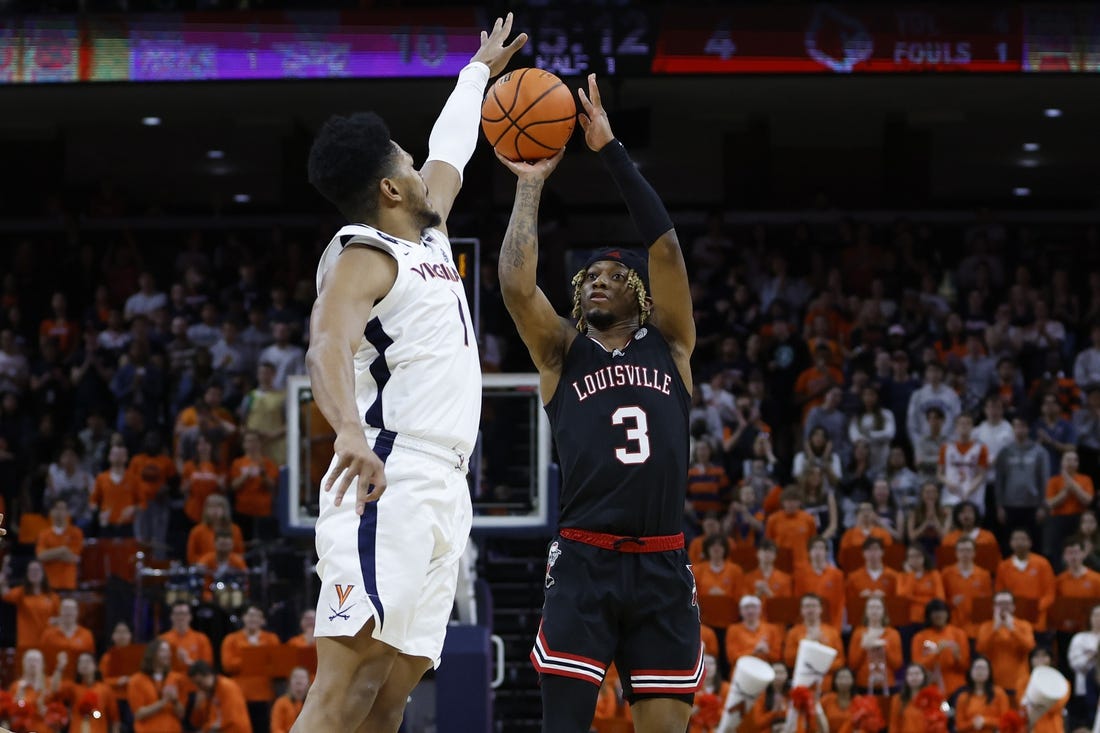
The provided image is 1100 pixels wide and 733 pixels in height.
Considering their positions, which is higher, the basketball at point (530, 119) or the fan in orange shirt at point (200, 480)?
the basketball at point (530, 119)

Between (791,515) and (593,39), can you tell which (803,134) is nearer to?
(593,39)

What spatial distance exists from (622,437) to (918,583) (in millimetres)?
9595

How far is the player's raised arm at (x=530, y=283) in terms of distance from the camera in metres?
5.61

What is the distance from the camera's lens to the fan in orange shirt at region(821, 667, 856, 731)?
13148 mm

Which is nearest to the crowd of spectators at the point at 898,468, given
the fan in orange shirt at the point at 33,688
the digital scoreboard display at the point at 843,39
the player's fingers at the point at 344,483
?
the digital scoreboard display at the point at 843,39

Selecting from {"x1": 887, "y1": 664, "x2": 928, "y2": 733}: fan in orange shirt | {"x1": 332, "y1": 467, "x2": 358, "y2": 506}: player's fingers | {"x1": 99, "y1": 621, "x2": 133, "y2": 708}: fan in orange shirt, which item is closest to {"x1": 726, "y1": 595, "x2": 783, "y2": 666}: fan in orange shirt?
{"x1": 887, "y1": 664, "x2": 928, "y2": 733}: fan in orange shirt

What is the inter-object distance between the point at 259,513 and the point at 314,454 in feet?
16.3

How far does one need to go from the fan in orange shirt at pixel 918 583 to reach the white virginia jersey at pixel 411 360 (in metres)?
10.3

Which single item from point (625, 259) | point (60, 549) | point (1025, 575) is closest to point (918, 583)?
point (1025, 575)

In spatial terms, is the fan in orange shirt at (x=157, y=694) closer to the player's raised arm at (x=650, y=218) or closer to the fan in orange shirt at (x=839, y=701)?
the fan in orange shirt at (x=839, y=701)

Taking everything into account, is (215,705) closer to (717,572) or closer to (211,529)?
(211,529)

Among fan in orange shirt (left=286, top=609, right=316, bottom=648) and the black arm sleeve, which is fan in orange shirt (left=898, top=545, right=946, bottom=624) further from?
the black arm sleeve

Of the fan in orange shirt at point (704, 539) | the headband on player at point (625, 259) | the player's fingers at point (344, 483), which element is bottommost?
the fan in orange shirt at point (704, 539)

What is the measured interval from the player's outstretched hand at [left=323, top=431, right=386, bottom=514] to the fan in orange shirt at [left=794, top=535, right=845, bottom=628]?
35.0 ft
